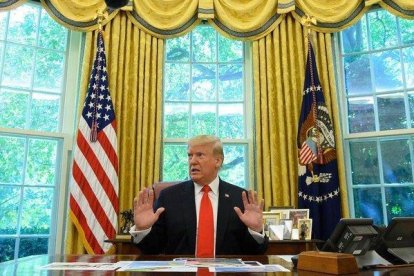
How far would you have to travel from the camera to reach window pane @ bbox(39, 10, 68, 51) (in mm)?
3896

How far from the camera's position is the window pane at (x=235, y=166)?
3863 millimetres

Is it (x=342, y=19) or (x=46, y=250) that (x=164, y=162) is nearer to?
(x=46, y=250)

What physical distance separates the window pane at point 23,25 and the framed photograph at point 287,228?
2911 mm

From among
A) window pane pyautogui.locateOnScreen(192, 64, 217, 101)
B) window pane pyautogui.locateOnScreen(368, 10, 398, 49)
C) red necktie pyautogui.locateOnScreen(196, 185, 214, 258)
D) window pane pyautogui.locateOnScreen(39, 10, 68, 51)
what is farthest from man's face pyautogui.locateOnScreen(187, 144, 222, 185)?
window pane pyautogui.locateOnScreen(368, 10, 398, 49)

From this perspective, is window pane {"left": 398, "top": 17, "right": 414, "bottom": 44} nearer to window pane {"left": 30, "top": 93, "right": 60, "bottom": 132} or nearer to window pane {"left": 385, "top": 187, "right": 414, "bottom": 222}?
window pane {"left": 385, "top": 187, "right": 414, "bottom": 222}

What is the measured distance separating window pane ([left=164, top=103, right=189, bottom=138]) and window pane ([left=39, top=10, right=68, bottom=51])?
1243mm

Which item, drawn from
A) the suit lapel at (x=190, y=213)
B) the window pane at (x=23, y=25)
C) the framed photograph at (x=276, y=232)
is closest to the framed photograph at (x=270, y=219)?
the framed photograph at (x=276, y=232)

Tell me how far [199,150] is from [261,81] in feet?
6.02

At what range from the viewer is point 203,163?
2127 millimetres

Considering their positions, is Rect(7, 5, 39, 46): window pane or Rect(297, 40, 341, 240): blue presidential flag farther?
Rect(7, 5, 39, 46): window pane

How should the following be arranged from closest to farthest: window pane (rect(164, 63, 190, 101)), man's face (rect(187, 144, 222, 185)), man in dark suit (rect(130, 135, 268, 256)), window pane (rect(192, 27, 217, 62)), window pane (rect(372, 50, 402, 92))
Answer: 1. man in dark suit (rect(130, 135, 268, 256))
2. man's face (rect(187, 144, 222, 185))
3. window pane (rect(372, 50, 402, 92))
4. window pane (rect(164, 63, 190, 101))
5. window pane (rect(192, 27, 217, 62))

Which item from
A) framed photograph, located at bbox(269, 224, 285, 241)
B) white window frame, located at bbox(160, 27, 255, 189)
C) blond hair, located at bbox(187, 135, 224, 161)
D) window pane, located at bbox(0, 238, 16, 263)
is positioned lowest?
window pane, located at bbox(0, 238, 16, 263)

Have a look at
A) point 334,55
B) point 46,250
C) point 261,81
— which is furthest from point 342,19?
point 46,250

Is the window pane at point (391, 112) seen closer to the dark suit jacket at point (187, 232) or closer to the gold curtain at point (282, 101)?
the gold curtain at point (282, 101)
